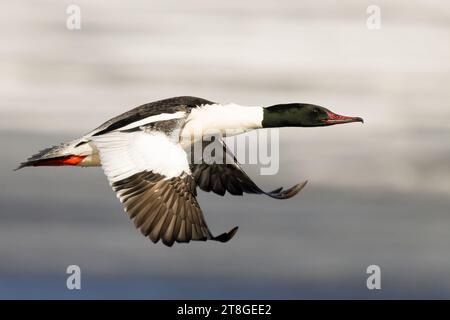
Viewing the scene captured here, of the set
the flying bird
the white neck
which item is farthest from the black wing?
the white neck

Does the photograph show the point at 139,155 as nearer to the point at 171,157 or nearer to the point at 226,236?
the point at 171,157

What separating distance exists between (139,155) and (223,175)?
2.30 m

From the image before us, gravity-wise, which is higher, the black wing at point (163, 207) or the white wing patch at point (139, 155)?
the white wing patch at point (139, 155)

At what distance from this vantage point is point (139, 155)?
41.8ft

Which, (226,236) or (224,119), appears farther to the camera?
(224,119)

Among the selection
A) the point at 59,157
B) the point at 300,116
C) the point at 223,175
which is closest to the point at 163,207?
the point at 59,157

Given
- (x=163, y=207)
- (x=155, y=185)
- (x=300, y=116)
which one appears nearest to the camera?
(x=163, y=207)

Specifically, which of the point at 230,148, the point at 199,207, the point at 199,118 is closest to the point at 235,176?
the point at 230,148

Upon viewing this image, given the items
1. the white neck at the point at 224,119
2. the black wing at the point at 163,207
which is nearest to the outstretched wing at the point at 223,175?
the white neck at the point at 224,119

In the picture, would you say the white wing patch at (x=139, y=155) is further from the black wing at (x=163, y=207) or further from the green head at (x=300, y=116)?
the green head at (x=300, y=116)

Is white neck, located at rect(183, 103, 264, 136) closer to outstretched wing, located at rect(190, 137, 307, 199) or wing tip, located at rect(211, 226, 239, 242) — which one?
outstretched wing, located at rect(190, 137, 307, 199)

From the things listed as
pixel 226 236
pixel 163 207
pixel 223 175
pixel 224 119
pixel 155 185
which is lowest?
pixel 226 236

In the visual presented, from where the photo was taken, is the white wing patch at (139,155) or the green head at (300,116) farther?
the green head at (300,116)

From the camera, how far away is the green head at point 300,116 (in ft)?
48.2
